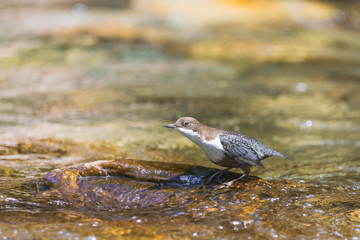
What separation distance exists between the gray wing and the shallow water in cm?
42

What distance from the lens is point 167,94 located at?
873cm

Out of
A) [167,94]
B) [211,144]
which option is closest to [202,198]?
[211,144]

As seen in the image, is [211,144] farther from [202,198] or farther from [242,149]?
[202,198]

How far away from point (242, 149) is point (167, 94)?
5.16 meters

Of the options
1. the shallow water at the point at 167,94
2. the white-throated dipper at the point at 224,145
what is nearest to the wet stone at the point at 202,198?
the shallow water at the point at 167,94

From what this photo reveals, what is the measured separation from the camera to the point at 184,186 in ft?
12.6

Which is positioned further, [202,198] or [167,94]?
[167,94]

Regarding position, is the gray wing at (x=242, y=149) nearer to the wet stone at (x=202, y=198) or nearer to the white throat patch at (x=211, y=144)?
the white throat patch at (x=211, y=144)

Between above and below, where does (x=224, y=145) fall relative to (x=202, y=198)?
above

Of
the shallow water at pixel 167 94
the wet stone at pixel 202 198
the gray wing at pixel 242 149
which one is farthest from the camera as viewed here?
the gray wing at pixel 242 149

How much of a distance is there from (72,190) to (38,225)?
2.03 ft

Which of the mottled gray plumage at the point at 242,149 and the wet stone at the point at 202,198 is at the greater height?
the mottled gray plumage at the point at 242,149

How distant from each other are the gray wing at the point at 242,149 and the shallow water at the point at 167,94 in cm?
42

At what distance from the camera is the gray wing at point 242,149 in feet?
12.0
